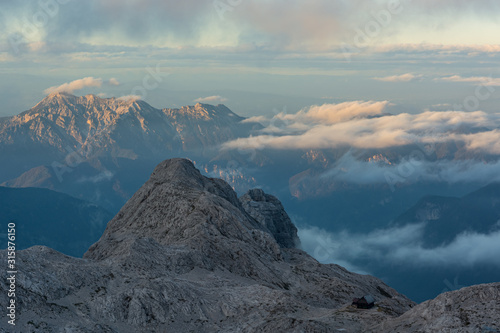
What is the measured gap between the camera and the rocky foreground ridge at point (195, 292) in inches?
3499

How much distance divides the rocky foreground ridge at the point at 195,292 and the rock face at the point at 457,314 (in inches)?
8.6

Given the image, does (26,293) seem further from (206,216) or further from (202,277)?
(206,216)

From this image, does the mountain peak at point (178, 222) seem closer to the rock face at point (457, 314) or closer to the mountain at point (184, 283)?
the mountain at point (184, 283)

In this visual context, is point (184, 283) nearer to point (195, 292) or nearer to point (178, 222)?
point (195, 292)

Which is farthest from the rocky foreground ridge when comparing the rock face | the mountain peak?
→ the mountain peak

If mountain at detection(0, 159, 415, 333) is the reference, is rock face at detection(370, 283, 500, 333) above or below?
below

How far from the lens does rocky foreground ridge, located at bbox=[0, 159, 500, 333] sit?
8888 centimetres

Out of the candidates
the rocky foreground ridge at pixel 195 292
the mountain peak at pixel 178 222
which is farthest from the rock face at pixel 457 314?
the mountain peak at pixel 178 222

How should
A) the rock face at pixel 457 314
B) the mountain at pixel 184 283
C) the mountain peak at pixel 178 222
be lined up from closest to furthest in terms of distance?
1. the rock face at pixel 457 314
2. the mountain at pixel 184 283
3. the mountain peak at pixel 178 222

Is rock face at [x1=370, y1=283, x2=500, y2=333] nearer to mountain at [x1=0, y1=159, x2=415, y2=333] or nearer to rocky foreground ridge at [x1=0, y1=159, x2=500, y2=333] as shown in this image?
rocky foreground ridge at [x1=0, y1=159, x2=500, y2=333]

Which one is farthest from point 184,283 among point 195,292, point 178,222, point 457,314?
point 457,314

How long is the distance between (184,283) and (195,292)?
14.5 ft

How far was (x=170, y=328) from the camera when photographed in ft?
320

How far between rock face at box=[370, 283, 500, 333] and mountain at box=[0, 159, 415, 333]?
7991 mm
